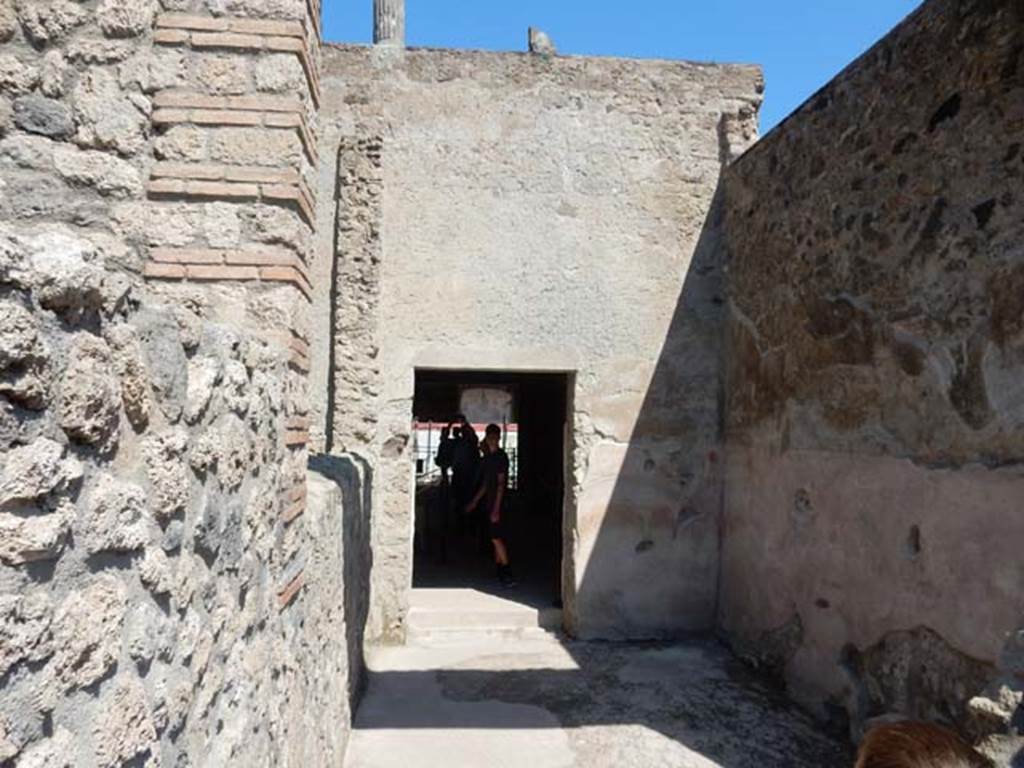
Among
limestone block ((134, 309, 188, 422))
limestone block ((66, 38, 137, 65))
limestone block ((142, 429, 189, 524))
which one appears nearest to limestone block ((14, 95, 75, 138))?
limestone block ((66, 38, 137, 65))

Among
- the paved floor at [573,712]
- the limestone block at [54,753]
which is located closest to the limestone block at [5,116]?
the limestone block at [54,753]

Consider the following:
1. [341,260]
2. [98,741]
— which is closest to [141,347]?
[98,741]

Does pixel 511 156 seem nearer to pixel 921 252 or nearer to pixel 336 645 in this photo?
pixel 921 252

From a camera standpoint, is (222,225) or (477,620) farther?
(477,620)

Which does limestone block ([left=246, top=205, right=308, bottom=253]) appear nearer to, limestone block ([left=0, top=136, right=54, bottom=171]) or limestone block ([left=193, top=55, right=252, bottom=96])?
limestone block ([left=193, top=55, right=252, bottom=96])

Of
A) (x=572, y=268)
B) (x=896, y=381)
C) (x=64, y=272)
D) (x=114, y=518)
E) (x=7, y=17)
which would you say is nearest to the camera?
(x=64, y=272)

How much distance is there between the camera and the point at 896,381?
153 inches

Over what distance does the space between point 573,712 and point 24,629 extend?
13.1 feet

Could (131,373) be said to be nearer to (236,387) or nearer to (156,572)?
(156,572)

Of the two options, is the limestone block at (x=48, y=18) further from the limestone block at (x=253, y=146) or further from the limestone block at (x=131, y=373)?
the limestone block at (x=131, y=373)

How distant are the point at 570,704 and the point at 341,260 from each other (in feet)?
10.8

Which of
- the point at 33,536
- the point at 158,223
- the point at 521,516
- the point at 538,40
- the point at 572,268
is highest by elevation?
the point at 538,40

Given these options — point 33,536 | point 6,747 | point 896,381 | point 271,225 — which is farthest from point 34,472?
point 896,381

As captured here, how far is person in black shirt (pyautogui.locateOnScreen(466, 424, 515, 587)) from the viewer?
6949mm
